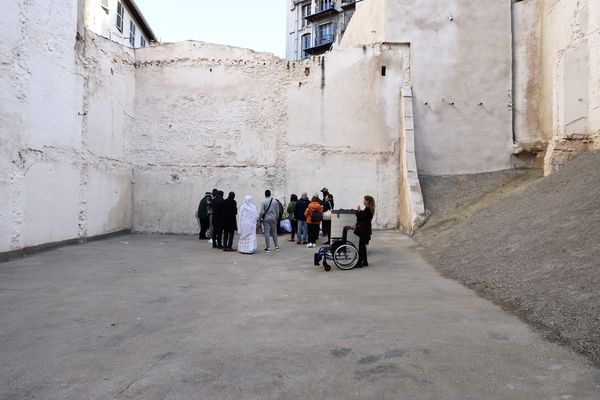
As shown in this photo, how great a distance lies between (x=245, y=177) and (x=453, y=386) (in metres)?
14.6

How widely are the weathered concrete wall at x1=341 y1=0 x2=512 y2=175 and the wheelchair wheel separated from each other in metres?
7.93

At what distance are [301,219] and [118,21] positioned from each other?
64.5 feet

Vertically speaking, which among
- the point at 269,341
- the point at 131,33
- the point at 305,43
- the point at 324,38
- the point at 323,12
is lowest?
the point at 269,341

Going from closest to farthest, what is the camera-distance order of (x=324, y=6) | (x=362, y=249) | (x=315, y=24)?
1. (x=362, y=249)
2. (x=324, y=6)
3. (x=315, y=24)

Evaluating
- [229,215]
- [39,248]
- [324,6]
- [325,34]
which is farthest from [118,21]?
[324,6]

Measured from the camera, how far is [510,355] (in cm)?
409

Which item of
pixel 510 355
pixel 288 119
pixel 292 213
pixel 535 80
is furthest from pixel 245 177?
pixel 510 355

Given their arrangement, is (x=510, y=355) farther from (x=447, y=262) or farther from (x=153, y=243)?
A: (x=153, y=243)

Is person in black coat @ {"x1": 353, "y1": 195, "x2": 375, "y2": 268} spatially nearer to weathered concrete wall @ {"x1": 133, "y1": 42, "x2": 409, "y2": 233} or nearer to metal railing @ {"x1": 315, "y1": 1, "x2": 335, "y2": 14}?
weathered concrete wall @ {"x1": 133, "y1": 42, "x2": 409, "y2": 233}

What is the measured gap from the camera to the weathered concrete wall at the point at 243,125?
16.9 metres

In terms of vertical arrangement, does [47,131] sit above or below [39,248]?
above

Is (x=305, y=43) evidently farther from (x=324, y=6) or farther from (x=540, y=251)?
(x=540, y=251)

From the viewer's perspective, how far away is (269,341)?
15.1ft

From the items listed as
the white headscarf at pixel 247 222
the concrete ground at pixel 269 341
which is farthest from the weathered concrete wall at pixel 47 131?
the white headscarf at pixel 247 222
